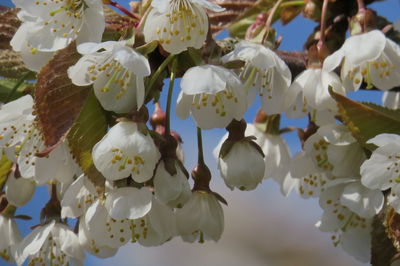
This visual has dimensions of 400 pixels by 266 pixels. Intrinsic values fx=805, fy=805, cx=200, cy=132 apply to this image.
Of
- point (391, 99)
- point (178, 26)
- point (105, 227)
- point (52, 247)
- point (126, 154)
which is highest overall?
point (178, 26)

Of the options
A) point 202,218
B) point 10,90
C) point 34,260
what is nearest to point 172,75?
→ point 202,218

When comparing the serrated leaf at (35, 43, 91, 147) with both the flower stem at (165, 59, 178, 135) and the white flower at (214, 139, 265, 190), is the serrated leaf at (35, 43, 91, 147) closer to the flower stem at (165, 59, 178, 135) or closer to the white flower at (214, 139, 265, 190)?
the flower stem at (165, 59, 178, 135)

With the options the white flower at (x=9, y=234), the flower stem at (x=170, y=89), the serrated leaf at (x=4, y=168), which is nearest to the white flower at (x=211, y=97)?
the flower stem at (x=170, y=89)

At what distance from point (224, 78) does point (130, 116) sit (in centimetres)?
20

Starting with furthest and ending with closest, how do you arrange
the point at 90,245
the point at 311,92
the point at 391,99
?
1. the point at 391,99
2. the point at 90,245
3. the point at 311,92

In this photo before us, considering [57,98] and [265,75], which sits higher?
[57,98]

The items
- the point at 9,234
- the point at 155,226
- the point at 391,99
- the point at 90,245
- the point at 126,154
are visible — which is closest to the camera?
the point at 126,154

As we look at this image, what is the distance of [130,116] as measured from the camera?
62.7 inches

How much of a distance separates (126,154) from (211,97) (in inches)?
10.3

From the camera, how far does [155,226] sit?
1.64m

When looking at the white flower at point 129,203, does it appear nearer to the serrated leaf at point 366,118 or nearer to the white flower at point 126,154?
the white flower at point 126,154

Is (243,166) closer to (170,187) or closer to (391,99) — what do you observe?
(170,187)

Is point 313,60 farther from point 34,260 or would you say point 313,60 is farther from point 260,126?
point 34,260

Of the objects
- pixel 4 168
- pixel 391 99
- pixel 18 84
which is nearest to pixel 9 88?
pixel 18 84
